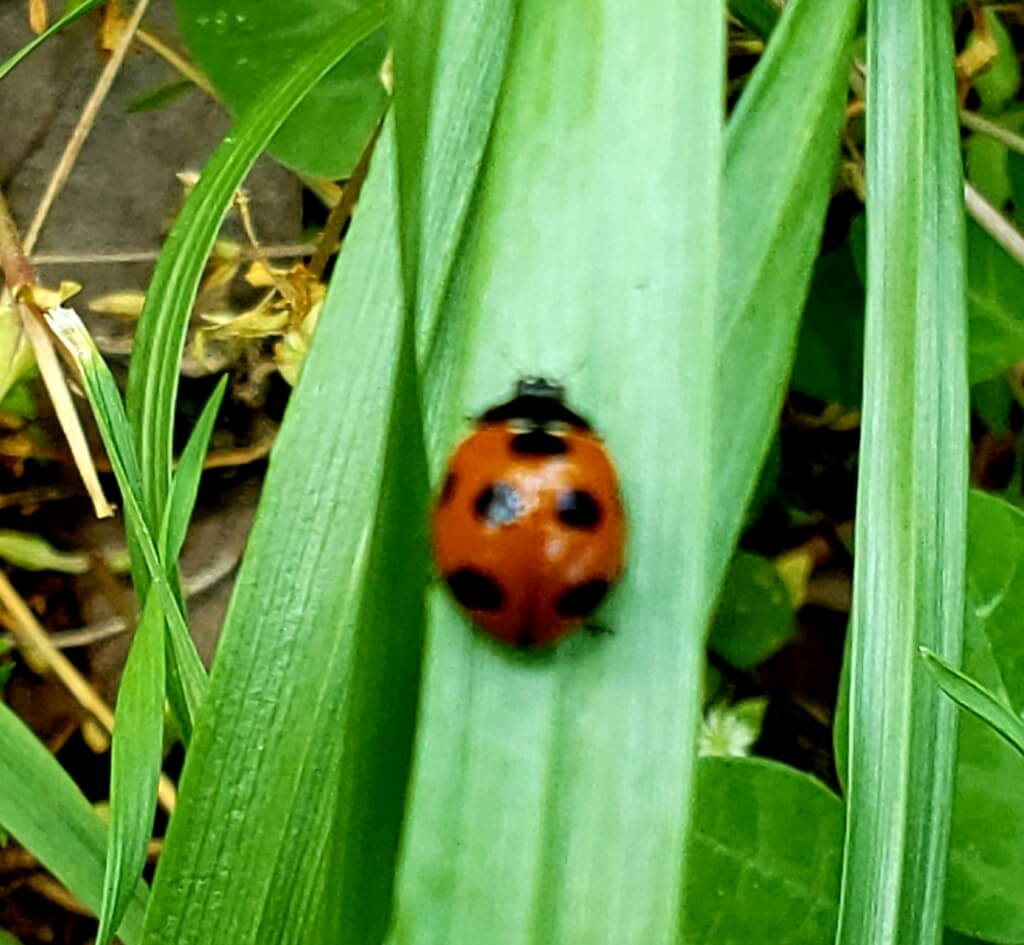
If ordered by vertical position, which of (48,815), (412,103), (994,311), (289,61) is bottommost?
(48,815)

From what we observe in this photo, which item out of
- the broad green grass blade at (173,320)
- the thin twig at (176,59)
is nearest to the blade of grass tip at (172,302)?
the broad green grass blade at (173,320)

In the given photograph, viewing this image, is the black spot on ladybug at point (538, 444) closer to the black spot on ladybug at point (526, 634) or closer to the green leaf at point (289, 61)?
the black spot on ladybug at point (526, 634)

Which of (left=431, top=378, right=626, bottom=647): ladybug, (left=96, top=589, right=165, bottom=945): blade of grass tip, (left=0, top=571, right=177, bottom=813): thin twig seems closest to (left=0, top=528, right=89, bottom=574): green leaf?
(left=0, top=571, right=177, bottom=813): thin twig

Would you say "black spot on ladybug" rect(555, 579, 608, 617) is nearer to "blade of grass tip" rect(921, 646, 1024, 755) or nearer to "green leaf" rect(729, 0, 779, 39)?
"blade of grass tip" rect(921, 646, 1024, 755)

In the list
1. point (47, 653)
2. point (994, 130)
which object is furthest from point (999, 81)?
point (47, 653)

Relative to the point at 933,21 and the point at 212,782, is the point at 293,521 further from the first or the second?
the point at 933,21

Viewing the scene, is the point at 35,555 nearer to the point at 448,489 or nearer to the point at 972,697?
the point at 448,489

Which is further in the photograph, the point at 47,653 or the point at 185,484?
the point at 47,653

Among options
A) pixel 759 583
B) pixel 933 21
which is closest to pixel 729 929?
pixel 759 583

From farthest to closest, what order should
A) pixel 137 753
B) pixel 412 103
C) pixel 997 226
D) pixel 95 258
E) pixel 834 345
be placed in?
pixel 95 258, pixel 834 345, pixel 997 226, pixel 137 753, pixel 412 103
